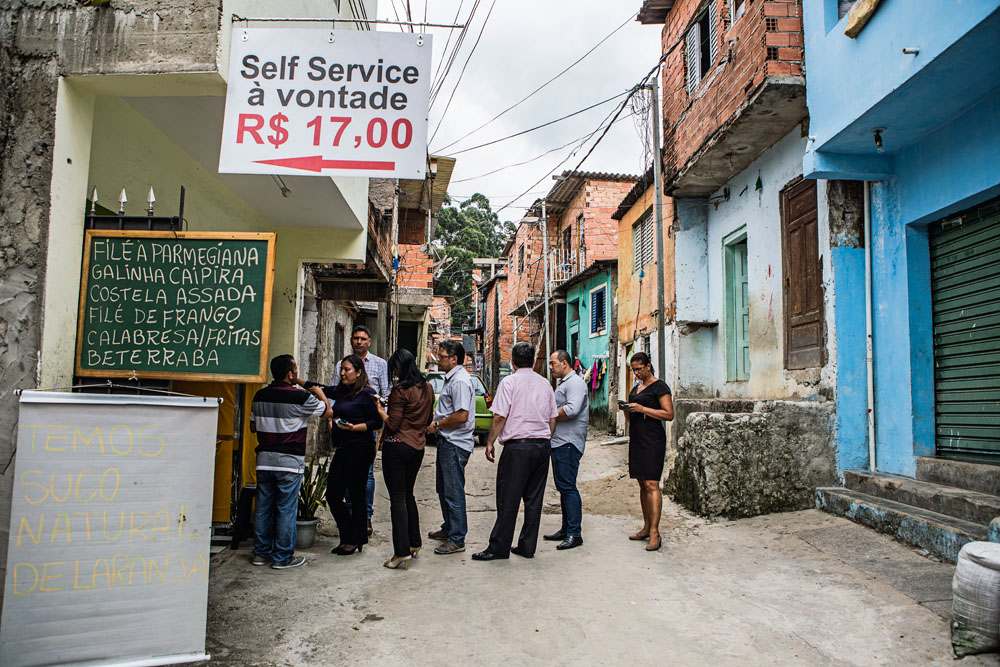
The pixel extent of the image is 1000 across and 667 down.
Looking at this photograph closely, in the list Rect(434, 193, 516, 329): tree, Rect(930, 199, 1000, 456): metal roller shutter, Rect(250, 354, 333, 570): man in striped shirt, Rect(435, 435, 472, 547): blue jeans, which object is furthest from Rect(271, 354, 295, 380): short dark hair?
Rect(434, 193, 516, 329): tree

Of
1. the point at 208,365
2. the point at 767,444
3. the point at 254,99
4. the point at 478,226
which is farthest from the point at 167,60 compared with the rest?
the point at 478,226

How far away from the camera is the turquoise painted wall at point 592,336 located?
17141mm

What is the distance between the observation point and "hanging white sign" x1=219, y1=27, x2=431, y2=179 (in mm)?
4004

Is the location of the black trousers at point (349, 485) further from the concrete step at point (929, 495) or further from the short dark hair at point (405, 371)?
the concrete step at point (929, 495)

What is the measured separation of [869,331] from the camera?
629cm

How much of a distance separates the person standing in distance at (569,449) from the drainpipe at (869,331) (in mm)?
2760

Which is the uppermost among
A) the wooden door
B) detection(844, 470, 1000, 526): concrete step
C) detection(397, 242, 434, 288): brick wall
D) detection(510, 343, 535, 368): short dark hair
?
detection(397, 242, 434, 288): brick wall

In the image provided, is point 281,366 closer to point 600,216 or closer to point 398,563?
point 398,563

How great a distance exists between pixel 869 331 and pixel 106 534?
629 centimetres

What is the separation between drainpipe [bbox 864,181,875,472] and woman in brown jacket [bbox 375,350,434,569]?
4.16m

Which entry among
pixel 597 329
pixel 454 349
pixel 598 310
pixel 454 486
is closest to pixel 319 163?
pixel 454 349

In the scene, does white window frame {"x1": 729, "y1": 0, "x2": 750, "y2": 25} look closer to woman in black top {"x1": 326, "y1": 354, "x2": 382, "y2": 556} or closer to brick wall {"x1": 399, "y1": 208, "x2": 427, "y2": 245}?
woman in black top {"x1": 326, "y1": 354, "x2": 382, "y2": 556}

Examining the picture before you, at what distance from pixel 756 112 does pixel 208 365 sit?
20.2 feet

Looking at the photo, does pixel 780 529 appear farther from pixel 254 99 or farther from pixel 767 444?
pixel 254 99
